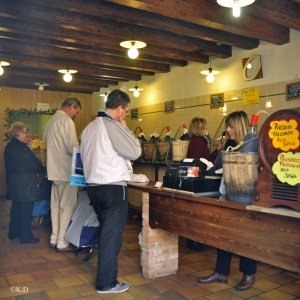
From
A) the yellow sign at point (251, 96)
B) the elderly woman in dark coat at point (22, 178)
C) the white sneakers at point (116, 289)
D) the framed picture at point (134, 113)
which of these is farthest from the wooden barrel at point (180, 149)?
the framed picture at point (134, 113)

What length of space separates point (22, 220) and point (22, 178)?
0.54 m

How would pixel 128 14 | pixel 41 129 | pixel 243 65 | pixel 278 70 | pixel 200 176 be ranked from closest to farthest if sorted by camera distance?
1. pixel 200 176
2. pixel 128 14
3. pixel 278 70
4. pixel 243 65
5. pixel 41 129

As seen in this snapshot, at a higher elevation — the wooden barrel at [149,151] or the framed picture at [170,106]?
the framed picture at [170,106]

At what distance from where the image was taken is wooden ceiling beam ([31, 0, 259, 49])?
3597 mm

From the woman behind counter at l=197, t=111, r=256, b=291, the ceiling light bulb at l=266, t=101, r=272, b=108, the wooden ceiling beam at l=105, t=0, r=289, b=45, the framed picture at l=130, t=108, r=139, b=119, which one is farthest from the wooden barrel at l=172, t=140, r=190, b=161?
the framed picture at l=130, t=108, r=139, b=119

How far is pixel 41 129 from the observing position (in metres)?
8.92

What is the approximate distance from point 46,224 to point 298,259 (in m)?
4.49

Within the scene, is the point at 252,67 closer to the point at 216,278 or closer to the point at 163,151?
the point at 163,151

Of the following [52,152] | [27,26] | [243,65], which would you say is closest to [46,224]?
[52,152]

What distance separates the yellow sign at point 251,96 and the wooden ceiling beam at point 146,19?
585mm

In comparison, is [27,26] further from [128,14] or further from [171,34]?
[171,34]

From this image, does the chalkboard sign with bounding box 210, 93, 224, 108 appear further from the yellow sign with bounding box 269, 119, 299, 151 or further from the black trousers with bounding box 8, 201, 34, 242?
the yellow sign with bounding box 269, 119, 299, 151

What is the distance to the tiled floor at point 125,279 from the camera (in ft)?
9.96

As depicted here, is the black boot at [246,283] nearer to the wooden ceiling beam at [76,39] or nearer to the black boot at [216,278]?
the black boot at [216,278]
